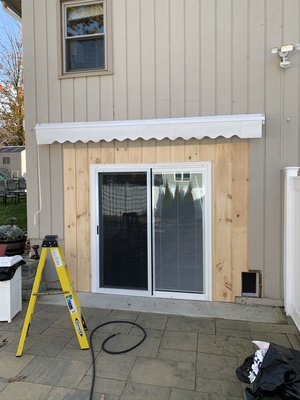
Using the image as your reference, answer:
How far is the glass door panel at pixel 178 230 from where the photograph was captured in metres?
4.76

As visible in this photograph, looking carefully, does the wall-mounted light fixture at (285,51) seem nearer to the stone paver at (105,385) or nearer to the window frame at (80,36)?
the window frame at (80,36)

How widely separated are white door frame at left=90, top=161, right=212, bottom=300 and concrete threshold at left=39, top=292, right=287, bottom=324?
95mm

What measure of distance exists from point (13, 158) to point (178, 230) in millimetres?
18187

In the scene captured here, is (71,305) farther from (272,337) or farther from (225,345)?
(272,337)

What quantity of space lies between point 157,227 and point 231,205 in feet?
3.57

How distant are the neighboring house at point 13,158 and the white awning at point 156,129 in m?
16.8

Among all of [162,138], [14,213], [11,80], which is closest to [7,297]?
[162,138]

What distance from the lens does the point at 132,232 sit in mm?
4969

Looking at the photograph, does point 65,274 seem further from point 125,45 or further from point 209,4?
point 209,4

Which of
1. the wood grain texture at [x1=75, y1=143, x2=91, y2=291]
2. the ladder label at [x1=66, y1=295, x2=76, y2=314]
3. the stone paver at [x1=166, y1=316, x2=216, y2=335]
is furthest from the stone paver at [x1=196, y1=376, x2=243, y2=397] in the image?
the wood grain texture at [x1=75, y1=143, x2=91, y2=291]

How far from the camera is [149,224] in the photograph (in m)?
4.89

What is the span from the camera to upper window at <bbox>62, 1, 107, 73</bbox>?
5.04 m

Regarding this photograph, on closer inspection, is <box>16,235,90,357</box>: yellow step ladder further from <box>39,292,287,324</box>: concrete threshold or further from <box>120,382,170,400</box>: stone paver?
<box>39,292,287,324</box>: concrete threshold

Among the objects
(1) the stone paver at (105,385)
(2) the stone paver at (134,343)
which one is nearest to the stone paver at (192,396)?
(1) the stone paver at (105,385)
